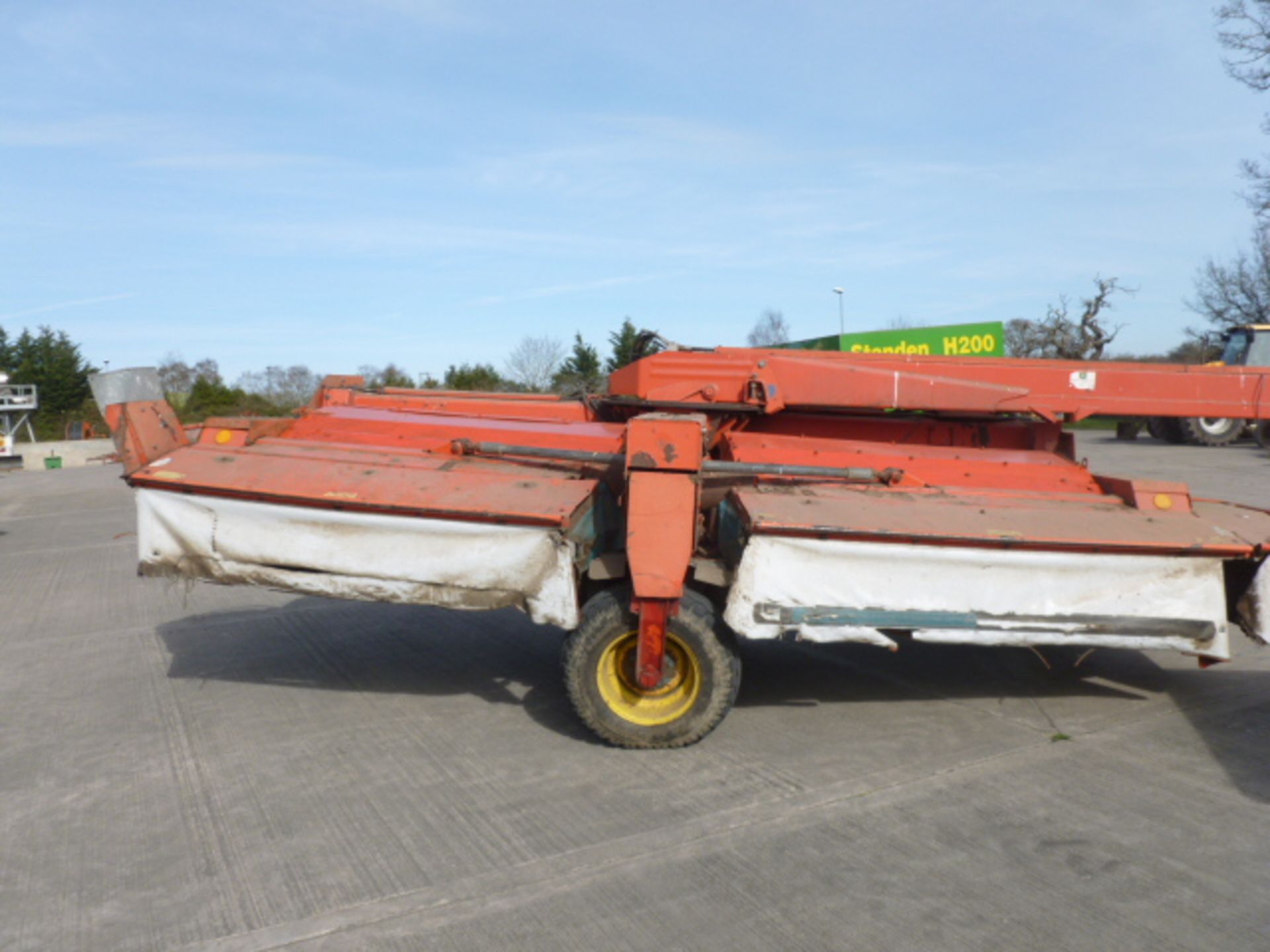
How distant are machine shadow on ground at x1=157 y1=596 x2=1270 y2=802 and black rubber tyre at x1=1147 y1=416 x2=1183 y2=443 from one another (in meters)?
19.5

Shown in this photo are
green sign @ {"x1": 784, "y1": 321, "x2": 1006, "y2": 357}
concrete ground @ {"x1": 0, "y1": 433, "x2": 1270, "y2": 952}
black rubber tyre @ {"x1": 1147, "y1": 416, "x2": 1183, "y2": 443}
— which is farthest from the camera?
black rubber tyre @ {"x1": 1147, "y1": 416, "x2": 1183, "y2": 443}

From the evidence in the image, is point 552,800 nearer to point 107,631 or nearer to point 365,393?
point 365,393

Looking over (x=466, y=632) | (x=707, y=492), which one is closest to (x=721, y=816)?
(x=707, y=492)

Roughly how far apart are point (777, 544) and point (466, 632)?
3263mm

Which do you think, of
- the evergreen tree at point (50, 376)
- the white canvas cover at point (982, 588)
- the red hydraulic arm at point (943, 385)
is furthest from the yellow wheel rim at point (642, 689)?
the evergreen tree at point (50, 376)

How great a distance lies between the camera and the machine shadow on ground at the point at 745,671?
18.2 feet

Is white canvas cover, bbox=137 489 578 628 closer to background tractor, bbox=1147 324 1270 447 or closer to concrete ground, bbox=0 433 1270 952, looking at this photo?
concrete ground, bbox=0 433 1270 952

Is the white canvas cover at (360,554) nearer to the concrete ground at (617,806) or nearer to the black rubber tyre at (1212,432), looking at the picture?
the concrete ground at (617,806)

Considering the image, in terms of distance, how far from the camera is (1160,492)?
16.9 ft

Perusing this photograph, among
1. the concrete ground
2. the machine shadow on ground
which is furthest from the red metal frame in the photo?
the machine shadow on ground

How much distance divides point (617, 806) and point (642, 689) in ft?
2.48

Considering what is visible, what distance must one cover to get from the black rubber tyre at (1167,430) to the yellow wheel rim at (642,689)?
2156 cm

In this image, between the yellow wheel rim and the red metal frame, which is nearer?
the red metal frame

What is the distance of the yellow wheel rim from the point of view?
4.89 m
